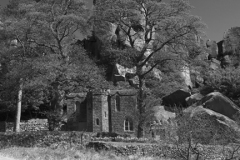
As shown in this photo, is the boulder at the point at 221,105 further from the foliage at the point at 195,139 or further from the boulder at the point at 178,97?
the boulder at the point at 178,97

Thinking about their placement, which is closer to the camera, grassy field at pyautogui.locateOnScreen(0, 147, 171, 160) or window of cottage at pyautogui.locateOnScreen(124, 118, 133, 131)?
grassy field at pyautogui.locateOnScreen(0, 147, 171, 160)

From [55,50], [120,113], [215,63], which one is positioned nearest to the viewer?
[55,50]

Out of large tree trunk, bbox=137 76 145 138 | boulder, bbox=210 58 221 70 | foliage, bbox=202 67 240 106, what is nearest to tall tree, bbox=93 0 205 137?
large tree trunk, bbox=137 76 145 138

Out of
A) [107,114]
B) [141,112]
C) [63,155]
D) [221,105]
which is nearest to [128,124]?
[107,114]

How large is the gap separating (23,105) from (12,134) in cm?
1359

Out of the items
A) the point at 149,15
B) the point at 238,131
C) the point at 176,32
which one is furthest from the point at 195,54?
the point at 238,131

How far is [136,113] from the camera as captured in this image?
2409 centimetres

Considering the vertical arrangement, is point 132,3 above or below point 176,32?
above

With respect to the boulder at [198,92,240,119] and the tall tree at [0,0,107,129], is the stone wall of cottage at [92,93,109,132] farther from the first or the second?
the tall tree at [0,0,107,129]

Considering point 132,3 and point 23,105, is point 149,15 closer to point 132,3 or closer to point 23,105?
point 132,3

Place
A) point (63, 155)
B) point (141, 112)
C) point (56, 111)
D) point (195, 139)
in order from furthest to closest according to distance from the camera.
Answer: point (141, 112) → point (56, 111) → point (195, 139) → point (63, 155)

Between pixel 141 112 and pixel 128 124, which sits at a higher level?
pixel 141 112

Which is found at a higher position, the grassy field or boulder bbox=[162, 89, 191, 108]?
boulder bbox=[162, 89, 191, 108]

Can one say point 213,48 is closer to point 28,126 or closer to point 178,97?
point 178,97
